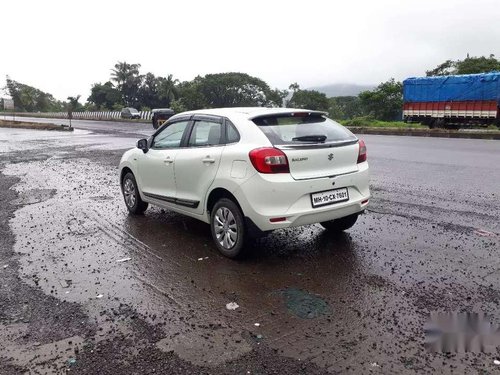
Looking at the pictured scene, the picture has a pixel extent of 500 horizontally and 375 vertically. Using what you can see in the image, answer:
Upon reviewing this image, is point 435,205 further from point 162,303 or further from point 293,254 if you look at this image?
→ point 162,303

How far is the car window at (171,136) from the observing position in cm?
595

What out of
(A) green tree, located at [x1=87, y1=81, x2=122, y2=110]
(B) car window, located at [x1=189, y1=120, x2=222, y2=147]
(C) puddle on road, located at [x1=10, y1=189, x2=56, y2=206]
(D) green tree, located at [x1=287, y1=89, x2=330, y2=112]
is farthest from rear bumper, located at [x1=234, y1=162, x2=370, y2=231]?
(A) green tree, located at [x1=87, y1=81, x2=122, y2=110]

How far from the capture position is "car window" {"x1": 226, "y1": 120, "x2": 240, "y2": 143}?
4.95 metres

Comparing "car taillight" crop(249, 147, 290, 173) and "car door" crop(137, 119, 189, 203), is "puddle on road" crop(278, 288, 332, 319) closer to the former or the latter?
"car taillight" crop(249, 147, 290, 173)

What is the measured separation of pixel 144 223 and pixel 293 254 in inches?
98.4

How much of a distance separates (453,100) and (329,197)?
24598 millimetres

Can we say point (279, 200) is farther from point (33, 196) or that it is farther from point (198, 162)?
point (33, 196)

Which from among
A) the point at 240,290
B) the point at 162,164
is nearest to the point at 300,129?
the point at 240,290

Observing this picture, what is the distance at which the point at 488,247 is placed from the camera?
5.16 meters

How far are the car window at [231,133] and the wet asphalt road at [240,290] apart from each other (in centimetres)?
132

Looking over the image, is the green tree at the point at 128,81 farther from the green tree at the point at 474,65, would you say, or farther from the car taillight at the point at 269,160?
the car taillight at the point at 269,160

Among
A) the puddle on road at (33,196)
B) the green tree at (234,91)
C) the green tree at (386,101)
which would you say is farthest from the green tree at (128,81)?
the puddle on road at (33,196)

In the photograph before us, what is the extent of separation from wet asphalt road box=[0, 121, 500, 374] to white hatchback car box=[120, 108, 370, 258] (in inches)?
18.6

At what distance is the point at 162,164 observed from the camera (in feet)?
19.9
